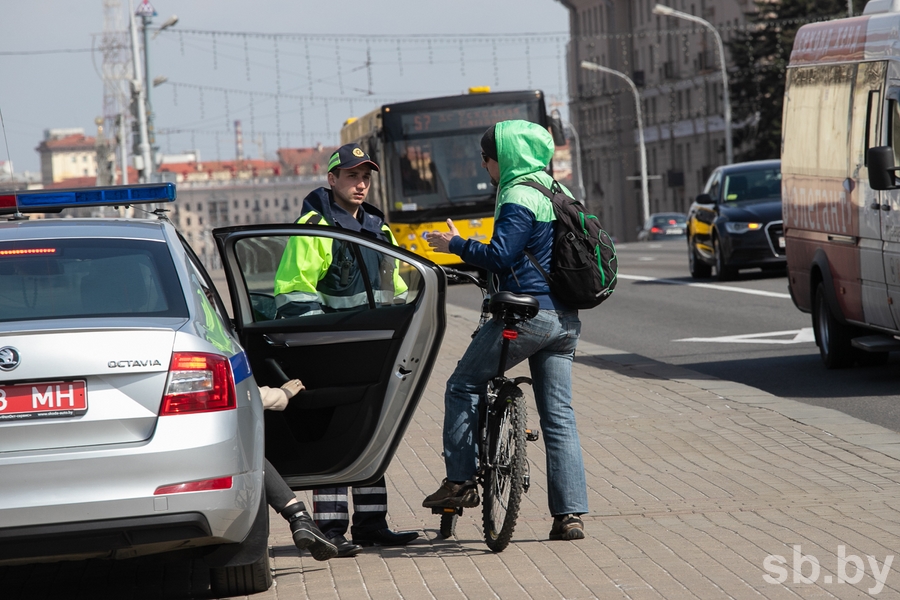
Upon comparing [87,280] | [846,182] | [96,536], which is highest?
[846,182]

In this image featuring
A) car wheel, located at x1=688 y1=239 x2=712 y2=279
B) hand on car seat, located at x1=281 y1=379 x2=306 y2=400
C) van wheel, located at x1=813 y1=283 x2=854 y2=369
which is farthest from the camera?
car wheel, located at x1=688 y1=239 x2=712 y2=279

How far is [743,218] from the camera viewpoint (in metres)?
23.3

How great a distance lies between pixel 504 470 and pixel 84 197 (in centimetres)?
205

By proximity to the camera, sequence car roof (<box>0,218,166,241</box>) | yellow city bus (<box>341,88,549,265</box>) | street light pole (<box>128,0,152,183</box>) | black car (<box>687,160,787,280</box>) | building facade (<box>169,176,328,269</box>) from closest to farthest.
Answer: car roof (<box>0,218,166,241</box>)
black car (<box>687,160,787,280</box>)
yellow city bus (<box>341,88,549,265</box>)
street light pole (<box>128,0,152,183</box>)
building facade (<box>169,176,328,269</box>)

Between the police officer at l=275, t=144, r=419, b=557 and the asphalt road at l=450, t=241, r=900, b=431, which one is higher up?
the police officer at l=275, t=144, r=419, b=557

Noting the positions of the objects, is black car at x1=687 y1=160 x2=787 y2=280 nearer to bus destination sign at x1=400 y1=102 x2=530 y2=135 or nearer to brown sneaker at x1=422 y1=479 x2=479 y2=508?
bus destination sign at x1=400 y1=102 x2=530 y2=135

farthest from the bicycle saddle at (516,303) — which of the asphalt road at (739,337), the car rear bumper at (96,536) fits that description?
the asphalt road at (739,337)

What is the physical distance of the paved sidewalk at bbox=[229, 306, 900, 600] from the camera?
5344 millimetres

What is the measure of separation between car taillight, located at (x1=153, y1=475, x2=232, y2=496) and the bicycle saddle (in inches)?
56.9

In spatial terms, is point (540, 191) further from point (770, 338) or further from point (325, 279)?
point (770, 338)

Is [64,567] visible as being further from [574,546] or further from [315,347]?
[574,546]

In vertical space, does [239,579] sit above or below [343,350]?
below

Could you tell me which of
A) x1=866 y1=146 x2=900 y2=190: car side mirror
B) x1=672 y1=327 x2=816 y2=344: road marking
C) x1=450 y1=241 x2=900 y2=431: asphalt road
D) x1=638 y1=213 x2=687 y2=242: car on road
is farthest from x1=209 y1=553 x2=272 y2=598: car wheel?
x1=638 y1=213 x2=687 y2=242: car on road

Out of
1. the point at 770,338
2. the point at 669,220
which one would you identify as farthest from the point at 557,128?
the point at 669,220
